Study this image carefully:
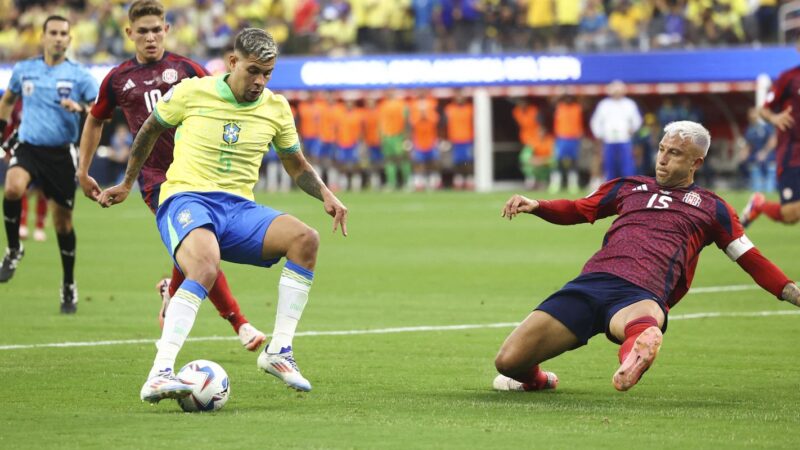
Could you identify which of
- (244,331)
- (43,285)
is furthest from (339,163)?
(244,331)

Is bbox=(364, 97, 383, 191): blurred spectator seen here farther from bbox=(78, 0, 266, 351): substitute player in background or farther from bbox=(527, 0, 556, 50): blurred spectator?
bbox=(78, 0, 266, 351): substitute player in background

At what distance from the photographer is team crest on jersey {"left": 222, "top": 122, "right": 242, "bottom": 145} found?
8602mm

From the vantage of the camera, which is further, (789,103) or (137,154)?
(789,103)

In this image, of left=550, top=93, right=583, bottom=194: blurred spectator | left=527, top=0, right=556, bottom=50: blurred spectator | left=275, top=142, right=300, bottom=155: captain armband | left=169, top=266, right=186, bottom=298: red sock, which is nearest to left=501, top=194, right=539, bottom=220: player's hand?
left=275, top=142, right=300, bottom=155: captain armband

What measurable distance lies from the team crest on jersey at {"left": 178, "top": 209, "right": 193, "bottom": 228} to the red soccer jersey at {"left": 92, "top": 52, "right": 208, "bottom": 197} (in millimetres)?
2142

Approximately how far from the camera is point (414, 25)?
37812mm

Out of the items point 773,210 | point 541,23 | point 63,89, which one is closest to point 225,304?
point 63,89

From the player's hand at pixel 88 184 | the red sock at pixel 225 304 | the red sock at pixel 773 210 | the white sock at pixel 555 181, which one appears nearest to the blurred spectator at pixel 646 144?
the white sock at pixel 555 181

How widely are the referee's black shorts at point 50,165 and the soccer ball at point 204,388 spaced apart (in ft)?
20.1

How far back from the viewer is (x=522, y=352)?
8.53 m

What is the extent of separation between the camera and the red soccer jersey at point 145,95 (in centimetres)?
1054

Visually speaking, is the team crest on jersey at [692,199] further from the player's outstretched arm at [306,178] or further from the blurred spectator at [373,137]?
the blurred spectator at [373,137]

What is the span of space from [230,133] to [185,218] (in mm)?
600

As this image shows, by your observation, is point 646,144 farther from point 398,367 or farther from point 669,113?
point 398,367
